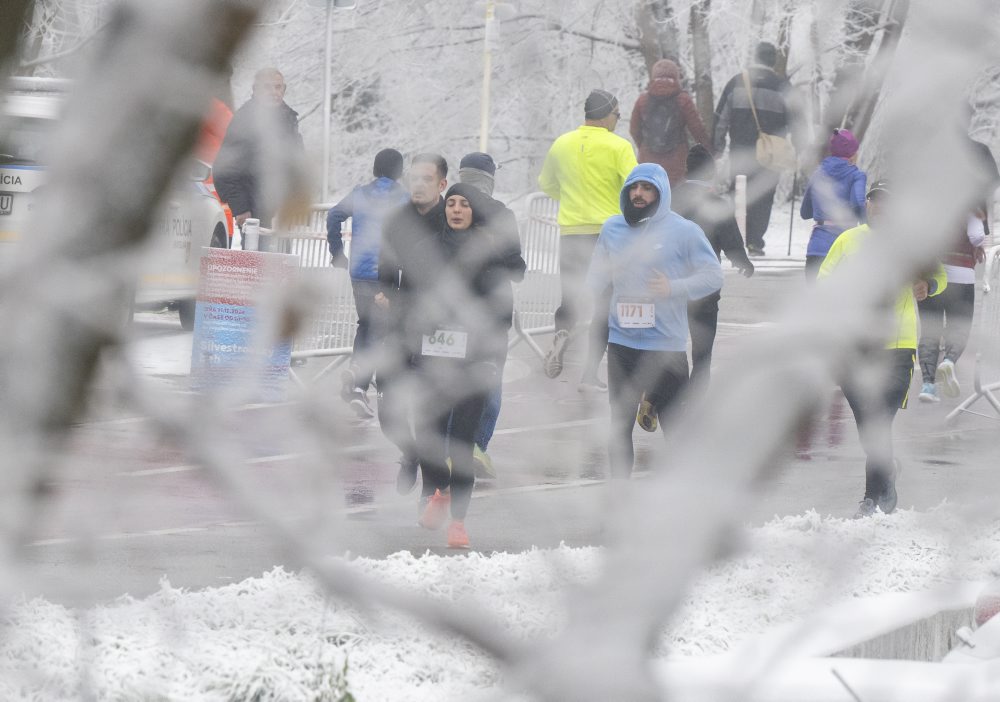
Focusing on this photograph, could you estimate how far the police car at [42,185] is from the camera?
2.23 ft

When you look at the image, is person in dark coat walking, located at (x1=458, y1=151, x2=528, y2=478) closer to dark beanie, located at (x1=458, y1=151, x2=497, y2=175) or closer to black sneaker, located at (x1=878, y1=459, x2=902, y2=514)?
dark beanie, located at (x1=458, y1=151, x2=497, y2=175)

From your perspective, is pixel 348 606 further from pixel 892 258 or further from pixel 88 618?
pixel 88 618

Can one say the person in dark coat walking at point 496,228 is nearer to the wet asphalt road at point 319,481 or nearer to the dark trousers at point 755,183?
the wet asphalt road at point 319,481

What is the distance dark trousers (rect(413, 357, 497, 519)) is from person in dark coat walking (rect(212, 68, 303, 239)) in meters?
0.51

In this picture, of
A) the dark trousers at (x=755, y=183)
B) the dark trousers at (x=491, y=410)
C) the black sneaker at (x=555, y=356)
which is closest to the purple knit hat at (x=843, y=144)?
the dark trousers at (x=755, y=183)

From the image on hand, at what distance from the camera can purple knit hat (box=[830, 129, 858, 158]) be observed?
0.86 metres

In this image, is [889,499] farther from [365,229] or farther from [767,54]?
[767,54]

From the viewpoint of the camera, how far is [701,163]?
1382 millimetres

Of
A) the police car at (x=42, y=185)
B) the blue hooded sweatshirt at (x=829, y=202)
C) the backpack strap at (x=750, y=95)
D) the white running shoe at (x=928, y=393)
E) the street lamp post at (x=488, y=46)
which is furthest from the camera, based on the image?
the white running shoe at (x=928, y=393)

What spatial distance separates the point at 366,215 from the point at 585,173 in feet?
1.57

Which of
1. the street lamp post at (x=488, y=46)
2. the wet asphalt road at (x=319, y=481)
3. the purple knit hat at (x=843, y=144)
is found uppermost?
the street lamp post at (x=488, y=46)

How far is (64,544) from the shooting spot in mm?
1107

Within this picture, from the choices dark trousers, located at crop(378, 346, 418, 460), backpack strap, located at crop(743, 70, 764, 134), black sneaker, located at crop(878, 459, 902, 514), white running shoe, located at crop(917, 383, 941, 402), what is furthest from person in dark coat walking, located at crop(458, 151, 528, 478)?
white running shoe, located at crop(917, 383, 941, 402)

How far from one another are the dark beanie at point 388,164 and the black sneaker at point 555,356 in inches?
26.1
